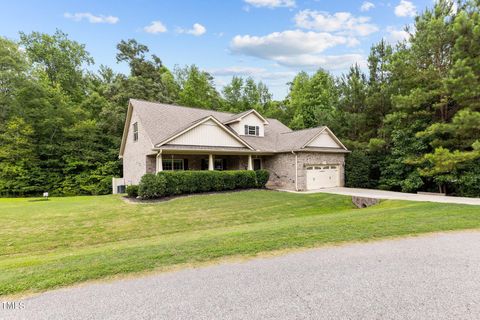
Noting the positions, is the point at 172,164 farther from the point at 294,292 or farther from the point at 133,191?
A: the point at 294,292

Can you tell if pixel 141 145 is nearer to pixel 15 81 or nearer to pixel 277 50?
pixel 15 81

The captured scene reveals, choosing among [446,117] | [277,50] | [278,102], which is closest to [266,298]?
[446,117]

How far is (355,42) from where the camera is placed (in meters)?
18.1

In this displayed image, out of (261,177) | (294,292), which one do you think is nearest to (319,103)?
(261,177)

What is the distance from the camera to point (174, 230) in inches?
316

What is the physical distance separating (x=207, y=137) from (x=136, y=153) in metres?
5.55

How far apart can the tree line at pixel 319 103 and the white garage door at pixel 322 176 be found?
1128 millimetres

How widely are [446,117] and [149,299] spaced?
18.4 m

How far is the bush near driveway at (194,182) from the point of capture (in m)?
13.0

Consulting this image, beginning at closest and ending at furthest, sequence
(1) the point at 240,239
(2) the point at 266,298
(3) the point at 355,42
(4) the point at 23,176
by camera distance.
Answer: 1. (2) the point at 266,298
2. (1) the point at 240,239
3. (3) the point at 355,42
4. (4) the point at 23,176

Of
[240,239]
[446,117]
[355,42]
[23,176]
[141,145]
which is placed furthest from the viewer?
[23,176]

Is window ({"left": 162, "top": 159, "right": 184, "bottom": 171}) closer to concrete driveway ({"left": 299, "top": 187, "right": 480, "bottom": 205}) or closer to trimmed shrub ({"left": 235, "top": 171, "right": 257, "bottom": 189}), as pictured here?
trimmed shrub ({"left": 235, "top": 171, "right": 257, "bottom": 189})

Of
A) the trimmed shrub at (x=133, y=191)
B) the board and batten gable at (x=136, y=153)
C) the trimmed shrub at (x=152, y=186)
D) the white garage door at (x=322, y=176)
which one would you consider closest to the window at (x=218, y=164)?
the board and batten gable at (x=136, y=153)

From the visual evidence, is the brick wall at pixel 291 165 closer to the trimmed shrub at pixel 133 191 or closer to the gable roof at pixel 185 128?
the gable roof at pixel 185 128
